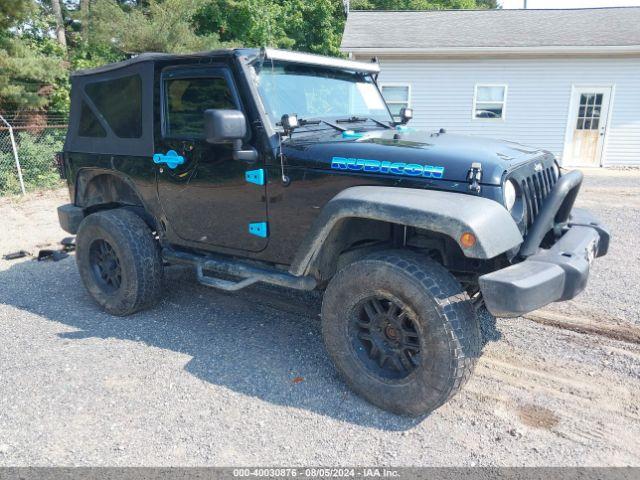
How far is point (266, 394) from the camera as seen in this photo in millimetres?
3254

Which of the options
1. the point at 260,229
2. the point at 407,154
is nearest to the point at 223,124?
the point at 260,229

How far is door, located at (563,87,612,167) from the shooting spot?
46.0 feet

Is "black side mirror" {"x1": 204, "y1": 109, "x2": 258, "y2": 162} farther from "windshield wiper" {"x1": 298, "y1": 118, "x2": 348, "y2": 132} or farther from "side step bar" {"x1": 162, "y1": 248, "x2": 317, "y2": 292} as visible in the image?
"side step bar" {"x1": 162, "y1": 248, "x2": 317, "y2": 292}

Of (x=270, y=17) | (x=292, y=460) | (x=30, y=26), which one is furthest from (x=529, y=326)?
(x=270, y=17)

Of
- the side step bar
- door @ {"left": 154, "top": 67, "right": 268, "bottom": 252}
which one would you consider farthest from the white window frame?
the side step bar

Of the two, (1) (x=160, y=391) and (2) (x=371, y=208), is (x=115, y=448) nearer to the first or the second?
(1) (x=160, y=391)

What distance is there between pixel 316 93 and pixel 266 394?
7.24ft

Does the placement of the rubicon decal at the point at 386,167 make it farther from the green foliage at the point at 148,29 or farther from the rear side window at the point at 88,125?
the green foliage at the point at 148,29

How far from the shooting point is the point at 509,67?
46.4ft

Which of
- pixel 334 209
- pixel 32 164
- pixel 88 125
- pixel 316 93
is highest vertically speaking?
pixel 316 93

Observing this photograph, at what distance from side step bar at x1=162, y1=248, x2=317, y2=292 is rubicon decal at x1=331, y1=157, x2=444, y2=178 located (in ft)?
2.62

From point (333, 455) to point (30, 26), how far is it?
17.4m

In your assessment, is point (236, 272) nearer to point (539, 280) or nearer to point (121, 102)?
point (121, 102)

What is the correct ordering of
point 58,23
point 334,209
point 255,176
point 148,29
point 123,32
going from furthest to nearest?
point 58,23, point 123,32, point 148,29, point 255,176, point 334,209
